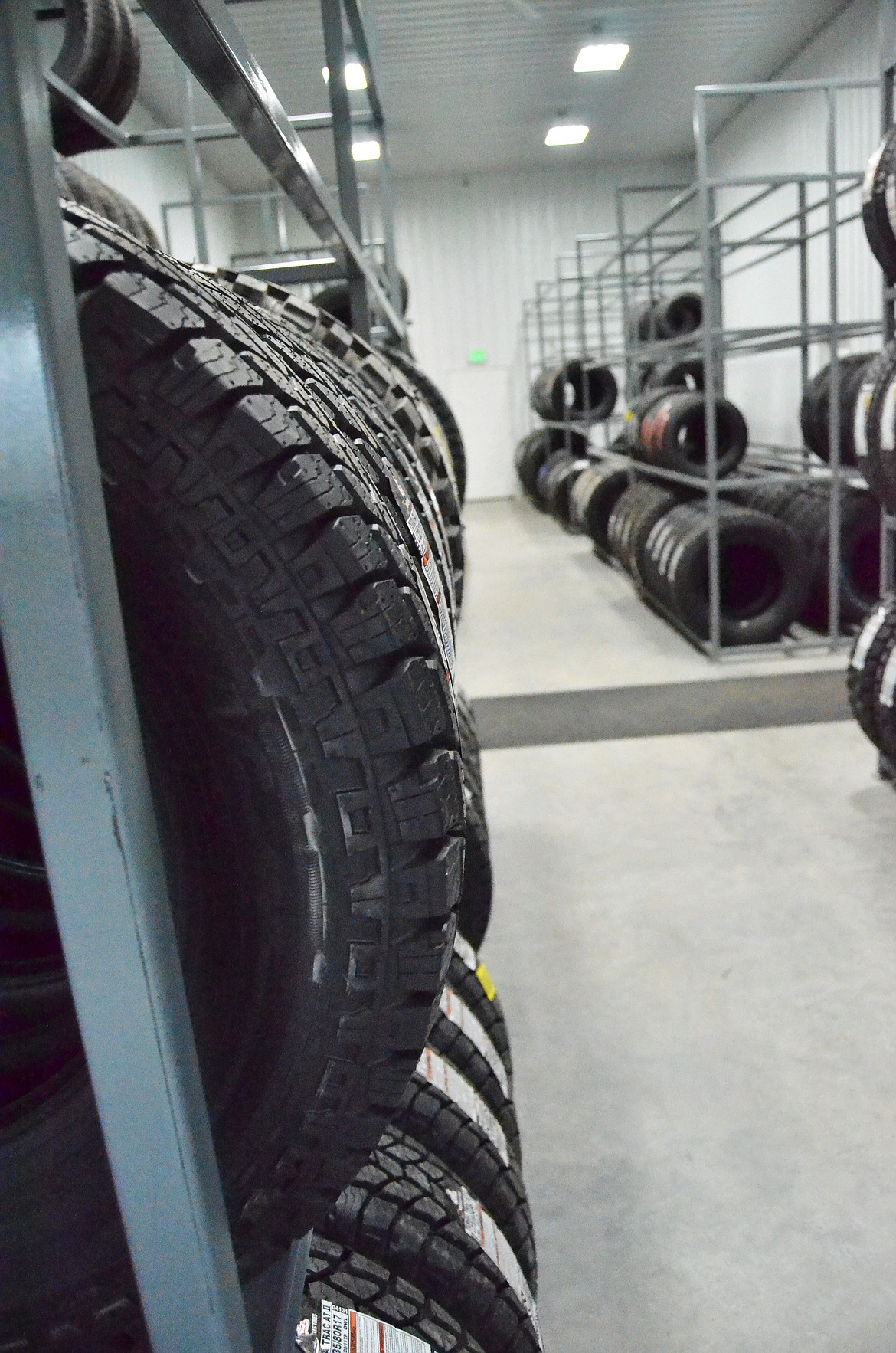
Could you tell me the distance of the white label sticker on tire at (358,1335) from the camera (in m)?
1.10

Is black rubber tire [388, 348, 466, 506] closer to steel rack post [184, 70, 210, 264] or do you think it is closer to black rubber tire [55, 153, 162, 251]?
steel rack post [184, 70, 210, 264]

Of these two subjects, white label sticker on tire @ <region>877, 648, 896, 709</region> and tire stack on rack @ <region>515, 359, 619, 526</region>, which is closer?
white label sticker on tire @ <region>877, 648, 896, 709</region>

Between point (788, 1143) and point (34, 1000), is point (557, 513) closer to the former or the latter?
point (788, 1143)

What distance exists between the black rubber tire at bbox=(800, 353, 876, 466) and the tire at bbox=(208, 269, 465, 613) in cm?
432

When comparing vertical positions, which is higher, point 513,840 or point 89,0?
point 89,0

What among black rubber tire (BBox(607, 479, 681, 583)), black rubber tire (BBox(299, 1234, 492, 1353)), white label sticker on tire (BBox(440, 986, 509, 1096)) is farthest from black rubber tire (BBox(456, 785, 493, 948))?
black rubber tire (BBox(607, 479, 681, 583))

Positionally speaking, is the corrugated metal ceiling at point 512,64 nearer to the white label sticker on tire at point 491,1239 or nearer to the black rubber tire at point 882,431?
the black rubber tire at point 882,431

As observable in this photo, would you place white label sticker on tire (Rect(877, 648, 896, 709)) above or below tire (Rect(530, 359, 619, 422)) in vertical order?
below

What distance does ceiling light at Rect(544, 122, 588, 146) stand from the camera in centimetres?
1277

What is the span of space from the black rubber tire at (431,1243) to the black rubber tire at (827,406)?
525 centimetres

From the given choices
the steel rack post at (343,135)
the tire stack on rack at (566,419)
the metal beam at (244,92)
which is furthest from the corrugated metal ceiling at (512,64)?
the metal beam at (244,92)

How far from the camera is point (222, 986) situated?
2.83ft

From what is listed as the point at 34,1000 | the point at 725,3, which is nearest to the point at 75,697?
the point at 34,1000

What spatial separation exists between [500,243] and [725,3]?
5965mm
